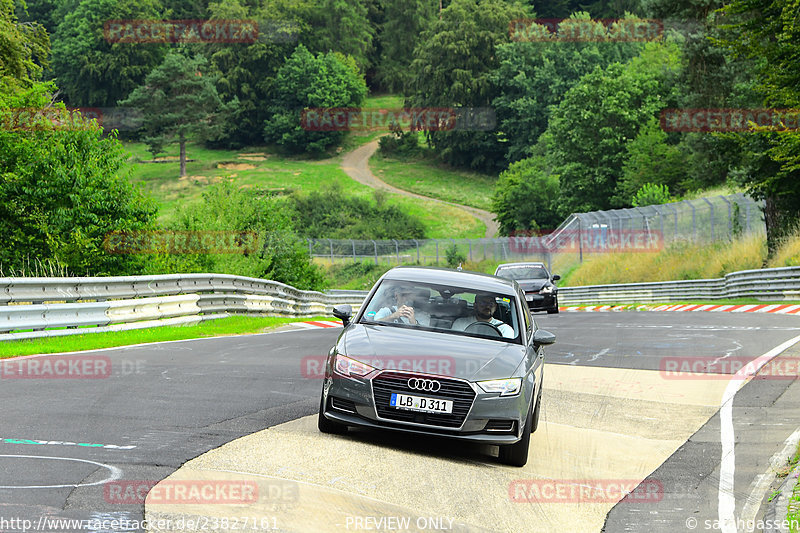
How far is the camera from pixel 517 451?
8.12 metres

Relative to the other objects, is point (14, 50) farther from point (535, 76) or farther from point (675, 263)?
point (535, 76)

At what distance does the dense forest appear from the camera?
2511cm

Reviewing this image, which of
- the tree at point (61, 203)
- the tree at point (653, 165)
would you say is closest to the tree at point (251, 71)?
the tree at point (653, 165)

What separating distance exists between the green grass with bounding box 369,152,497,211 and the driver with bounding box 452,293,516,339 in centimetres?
9467

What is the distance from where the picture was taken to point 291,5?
147000 millimetres

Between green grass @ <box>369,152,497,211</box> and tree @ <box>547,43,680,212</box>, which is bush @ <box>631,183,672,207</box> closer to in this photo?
tree @ <box>547,43,680,212</box>

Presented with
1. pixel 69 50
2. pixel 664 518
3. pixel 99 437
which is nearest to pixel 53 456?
pixel 99 437

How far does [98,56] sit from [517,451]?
14042cm

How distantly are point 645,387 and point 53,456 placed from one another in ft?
27.4

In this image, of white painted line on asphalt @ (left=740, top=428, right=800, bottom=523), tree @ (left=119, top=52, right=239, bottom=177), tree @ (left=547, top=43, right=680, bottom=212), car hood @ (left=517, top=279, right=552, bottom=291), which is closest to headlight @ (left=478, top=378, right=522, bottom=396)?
white painted line on asphalt @ (left=740, top=428, right=800, bottom=523)

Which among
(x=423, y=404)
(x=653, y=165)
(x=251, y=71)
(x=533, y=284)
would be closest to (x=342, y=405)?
(x=423, y=404)

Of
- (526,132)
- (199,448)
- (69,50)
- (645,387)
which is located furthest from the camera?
(69,50)

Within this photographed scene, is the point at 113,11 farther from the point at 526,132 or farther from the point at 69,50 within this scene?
the point at 526,132

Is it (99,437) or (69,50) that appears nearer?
(99,437)
